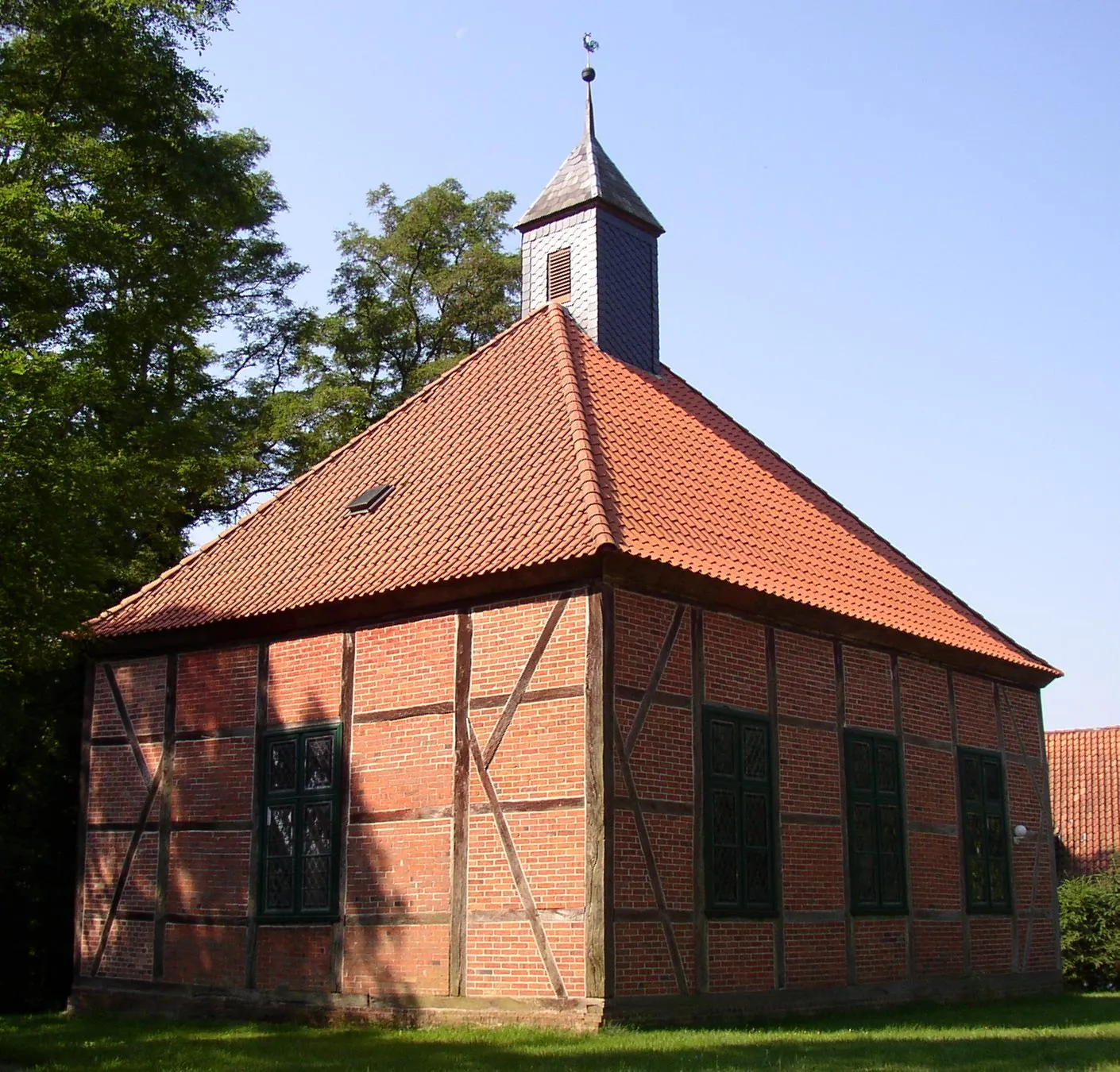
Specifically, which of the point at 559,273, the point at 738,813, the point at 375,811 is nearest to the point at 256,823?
the point at 375,811

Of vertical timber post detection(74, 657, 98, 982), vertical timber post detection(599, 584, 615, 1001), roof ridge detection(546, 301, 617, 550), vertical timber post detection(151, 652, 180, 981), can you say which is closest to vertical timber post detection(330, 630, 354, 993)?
vertical timber post detection(151, 652, 180, 981)

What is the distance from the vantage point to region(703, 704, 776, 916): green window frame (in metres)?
12.9

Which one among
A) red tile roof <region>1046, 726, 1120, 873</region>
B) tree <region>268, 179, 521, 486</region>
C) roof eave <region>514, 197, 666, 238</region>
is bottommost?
red tile roof <region>1046, 726, 1120, 873</region>

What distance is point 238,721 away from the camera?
14.9 m

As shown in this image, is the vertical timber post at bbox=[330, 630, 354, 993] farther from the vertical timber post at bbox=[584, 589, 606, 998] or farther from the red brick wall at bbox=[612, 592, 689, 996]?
the red brick wall at bbox=[612, 592, 689, 996]

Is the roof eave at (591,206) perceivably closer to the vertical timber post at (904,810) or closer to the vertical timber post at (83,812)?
the vertical timber post at (904,810)

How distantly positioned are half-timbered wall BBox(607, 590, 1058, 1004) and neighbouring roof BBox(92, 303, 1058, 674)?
0.60 metres

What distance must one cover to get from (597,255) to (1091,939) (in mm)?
12752

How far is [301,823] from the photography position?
14125 millimetres

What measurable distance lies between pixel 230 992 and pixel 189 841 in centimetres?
166

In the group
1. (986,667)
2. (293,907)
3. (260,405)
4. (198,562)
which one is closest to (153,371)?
(260,405)

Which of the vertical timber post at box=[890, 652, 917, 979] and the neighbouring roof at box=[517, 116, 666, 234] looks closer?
the vertical timber post at box=[890, 652, 917, 979]

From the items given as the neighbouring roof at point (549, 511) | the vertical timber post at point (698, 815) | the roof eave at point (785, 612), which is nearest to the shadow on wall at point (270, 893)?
the neighbouring roof at point (549, 511)

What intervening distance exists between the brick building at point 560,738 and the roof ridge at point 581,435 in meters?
0.05
